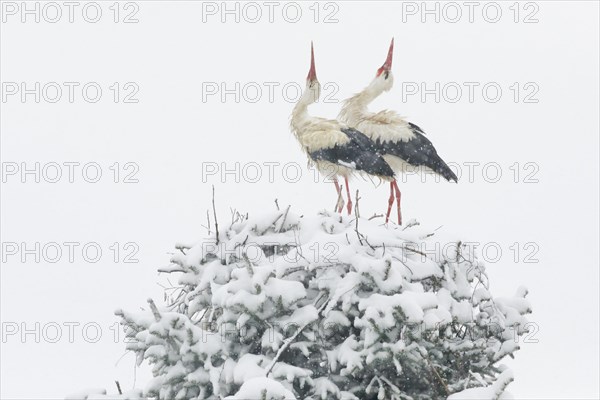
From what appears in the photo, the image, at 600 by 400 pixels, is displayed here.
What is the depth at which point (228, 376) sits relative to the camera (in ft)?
30.9

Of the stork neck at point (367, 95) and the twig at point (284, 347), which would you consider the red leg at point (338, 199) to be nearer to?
the stork neck at point (367, 95)

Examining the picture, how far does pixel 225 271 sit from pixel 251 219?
60cm

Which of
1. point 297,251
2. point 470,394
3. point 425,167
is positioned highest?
point 425,167

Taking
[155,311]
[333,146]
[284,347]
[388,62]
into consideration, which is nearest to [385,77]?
[388,62]

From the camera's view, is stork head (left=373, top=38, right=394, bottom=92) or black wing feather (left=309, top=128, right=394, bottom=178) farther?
stork head (left=373, top=38, right=394, bottom=92)

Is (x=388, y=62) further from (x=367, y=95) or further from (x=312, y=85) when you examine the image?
(x=312, y=85)

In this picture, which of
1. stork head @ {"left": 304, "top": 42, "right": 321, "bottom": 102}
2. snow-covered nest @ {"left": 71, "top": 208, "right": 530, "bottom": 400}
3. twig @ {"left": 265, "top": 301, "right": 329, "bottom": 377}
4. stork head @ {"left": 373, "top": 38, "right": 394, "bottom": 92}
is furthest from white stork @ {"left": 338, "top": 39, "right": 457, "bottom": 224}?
twig @ {"left": 265, "top": 301, "right": 329, "bottom": 377}

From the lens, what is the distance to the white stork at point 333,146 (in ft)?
43.4

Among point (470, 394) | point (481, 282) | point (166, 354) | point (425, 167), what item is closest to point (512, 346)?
point (481, 282)

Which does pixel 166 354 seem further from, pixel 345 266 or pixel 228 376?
pixel 345 266

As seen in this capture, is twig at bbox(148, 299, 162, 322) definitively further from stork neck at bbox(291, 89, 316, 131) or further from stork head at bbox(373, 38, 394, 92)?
stork head at bbox(373, 38, 394, 92)

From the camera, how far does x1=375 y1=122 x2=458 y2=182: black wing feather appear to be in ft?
46.4

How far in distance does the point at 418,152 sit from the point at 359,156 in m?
1.32

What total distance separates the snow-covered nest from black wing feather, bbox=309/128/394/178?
2.80 m
